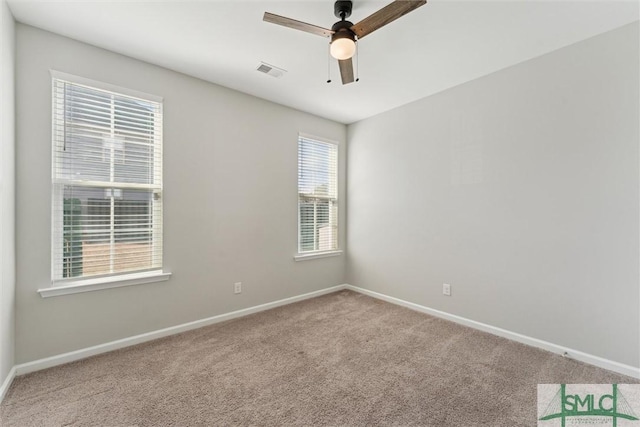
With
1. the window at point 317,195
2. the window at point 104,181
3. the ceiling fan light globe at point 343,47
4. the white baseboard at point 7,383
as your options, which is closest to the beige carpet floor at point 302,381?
the white baseboard at point 7,383

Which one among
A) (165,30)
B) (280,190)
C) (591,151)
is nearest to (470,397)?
(591,151)

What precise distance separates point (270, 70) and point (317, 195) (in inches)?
73.2

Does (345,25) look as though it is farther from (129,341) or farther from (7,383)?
(7,383)

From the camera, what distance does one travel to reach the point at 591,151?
229 cm

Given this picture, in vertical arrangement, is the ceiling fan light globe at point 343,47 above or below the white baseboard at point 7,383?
above

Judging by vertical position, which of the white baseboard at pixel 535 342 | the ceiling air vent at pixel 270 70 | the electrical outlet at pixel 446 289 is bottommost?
the white baseboard at pixel 535 342

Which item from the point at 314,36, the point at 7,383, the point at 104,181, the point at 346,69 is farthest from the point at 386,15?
the point at 7,383

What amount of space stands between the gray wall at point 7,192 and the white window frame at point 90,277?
8.7 inches

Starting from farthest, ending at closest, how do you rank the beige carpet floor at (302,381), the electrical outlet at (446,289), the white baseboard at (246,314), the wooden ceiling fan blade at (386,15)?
the electrical outlet at (446,289) → the white baseboard at (246,314) → the beige carpet floor at (302,381) → the wooden ceiling fan blade at (386,15)

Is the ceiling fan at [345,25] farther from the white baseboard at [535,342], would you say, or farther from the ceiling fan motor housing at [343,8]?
the white baseboard at [535,342]

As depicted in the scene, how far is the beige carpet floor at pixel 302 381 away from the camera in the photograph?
1710 mm

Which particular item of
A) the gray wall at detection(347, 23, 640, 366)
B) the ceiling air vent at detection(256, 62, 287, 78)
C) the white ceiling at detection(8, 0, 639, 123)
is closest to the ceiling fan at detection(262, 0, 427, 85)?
the white ceiling at detection(8, 0, 639, 123)

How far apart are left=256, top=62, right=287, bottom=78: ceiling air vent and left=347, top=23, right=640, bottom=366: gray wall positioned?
1.70 meters

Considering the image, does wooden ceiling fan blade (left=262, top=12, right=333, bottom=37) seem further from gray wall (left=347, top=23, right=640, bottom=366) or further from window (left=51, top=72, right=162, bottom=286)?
gray wall (left=347, top=23, right=640, bottom=366)
